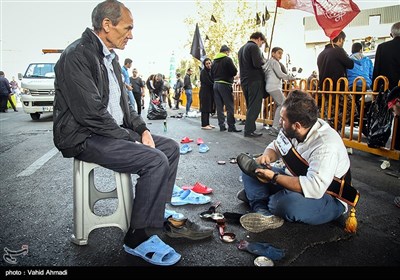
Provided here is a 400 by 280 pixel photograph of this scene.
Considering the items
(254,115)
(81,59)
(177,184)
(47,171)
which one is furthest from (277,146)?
(254,115)

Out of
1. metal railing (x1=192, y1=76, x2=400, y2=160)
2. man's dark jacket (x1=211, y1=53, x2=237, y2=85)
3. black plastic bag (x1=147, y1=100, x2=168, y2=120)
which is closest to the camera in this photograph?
metal railing (x1=192, y1=76, x2=400, y2=160)

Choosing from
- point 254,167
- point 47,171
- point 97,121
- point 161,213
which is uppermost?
point 97,121

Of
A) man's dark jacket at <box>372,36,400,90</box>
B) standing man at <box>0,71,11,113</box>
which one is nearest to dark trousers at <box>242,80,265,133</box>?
man's dark jacket at <box>372,36,400,90</box>

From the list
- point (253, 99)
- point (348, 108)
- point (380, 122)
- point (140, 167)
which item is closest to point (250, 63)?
point (253, 99)

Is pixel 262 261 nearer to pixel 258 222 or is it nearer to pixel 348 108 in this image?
pixel 258 222

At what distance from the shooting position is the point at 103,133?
2092 millimetres

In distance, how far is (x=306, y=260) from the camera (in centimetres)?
204

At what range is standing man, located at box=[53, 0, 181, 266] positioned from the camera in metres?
1.99

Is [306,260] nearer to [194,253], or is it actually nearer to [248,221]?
[248,221]

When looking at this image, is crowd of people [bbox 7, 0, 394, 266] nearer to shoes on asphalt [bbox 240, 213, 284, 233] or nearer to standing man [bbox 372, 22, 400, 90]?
shoes on asphalt [bbox 240, 213, 284, 233]

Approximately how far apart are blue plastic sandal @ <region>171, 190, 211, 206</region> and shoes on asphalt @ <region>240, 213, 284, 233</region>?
63 cm

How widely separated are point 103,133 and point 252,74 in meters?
5.09

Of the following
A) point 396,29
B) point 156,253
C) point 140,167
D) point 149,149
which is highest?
point 396,29

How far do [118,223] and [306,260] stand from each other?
1.33 metres
